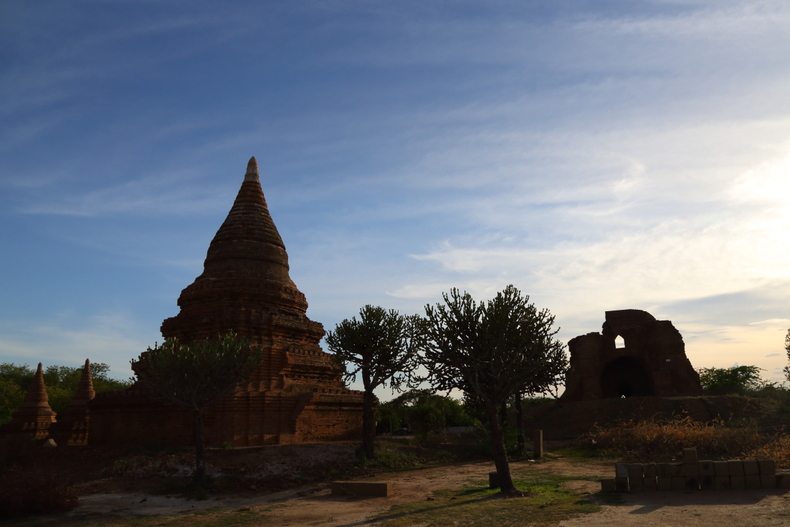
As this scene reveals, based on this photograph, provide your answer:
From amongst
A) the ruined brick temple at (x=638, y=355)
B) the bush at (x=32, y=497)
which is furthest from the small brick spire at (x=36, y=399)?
the ruined brick temple at (x=638, y=355)

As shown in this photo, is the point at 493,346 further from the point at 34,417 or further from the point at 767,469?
the point at 34,417

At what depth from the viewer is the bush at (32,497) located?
12117 millimetres

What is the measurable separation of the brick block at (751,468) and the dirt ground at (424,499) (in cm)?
49

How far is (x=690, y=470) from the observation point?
40.7 feet

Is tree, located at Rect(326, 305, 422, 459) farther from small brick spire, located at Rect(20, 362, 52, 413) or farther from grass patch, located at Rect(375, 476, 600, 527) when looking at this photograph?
small brick spire, located at Rect(20, 362, 52, 413)

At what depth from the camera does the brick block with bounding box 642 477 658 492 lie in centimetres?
1250

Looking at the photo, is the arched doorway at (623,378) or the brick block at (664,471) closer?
the brick block at (664,471)

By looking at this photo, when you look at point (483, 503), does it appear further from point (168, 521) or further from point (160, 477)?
point (160, 477)

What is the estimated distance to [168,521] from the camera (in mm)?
11102

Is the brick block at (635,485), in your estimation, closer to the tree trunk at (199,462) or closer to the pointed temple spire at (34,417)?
the tree trunk at (199,462)

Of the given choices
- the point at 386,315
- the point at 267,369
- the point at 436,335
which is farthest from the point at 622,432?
the point at 267,369

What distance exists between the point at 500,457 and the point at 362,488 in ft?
11.1

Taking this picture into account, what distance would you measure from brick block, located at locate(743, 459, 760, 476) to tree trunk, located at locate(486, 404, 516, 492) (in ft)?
16.3

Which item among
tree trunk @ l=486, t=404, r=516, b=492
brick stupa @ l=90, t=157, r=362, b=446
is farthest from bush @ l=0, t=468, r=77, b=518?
tree trunk @ l=486, t=404, r=516, b=492
